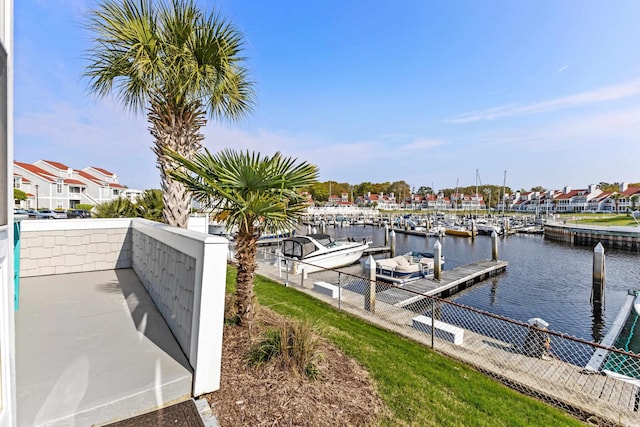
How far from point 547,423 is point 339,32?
608 inches

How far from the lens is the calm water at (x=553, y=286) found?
38.4 feet

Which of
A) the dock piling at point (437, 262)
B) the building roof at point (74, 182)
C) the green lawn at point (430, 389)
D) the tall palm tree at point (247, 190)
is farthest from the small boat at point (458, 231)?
the building roof at point (74, 182)

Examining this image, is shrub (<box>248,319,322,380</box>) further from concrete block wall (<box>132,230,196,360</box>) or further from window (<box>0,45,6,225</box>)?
window (<box>0,45,6,225</box>)

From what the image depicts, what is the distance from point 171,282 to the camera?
12.7 feet

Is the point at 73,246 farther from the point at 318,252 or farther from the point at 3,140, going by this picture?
the point at 318,252

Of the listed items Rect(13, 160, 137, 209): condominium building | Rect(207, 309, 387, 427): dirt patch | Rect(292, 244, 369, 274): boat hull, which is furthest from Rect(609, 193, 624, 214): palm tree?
Rect(13, 160, 137, 209): condominium building

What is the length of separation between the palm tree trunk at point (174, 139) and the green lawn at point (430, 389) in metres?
4.05

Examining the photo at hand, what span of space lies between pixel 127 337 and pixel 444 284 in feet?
43.3

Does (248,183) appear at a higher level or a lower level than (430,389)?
higher

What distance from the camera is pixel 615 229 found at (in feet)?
104

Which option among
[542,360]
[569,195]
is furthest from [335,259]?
[569,195]

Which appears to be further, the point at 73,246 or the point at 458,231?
the point at 458,231

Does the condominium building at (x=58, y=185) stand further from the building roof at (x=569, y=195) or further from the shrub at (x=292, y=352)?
the building roof at (x=569, y=195)

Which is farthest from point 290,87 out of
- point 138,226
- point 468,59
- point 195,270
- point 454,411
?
point 454,411
